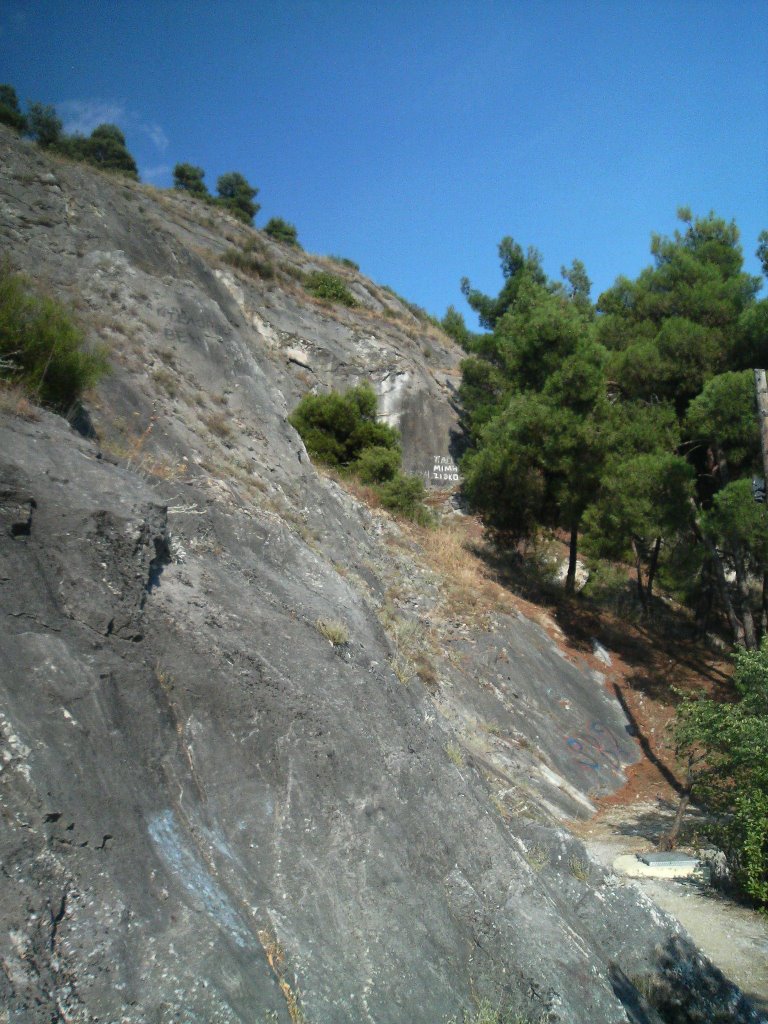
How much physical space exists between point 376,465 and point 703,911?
16784mm

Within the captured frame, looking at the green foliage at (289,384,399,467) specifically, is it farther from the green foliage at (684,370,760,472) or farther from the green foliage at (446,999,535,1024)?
the green foliage at (446,999,535,1024)

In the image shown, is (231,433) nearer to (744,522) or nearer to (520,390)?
(744,522)

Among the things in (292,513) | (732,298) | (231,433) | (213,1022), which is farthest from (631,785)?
(213,1022)

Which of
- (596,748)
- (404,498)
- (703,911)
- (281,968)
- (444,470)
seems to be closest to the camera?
(281,968)

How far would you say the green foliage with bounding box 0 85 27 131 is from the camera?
113 ft

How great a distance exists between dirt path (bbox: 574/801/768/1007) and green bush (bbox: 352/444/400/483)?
13267 millimetres

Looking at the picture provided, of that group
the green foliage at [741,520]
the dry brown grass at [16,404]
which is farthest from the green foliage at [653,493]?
the dry brown grass at [16,404]

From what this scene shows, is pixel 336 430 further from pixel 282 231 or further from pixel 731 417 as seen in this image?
pixel 282 231

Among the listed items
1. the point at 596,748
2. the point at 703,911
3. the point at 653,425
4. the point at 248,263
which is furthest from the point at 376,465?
the point at 703,911

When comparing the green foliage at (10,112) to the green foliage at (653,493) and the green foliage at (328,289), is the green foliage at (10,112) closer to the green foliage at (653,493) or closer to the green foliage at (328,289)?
the green foliage at (328,289)

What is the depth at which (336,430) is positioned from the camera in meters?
25.7

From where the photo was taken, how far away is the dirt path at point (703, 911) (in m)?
7.57

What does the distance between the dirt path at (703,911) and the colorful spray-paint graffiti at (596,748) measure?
1.91 m

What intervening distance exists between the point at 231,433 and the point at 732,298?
1251 cm
